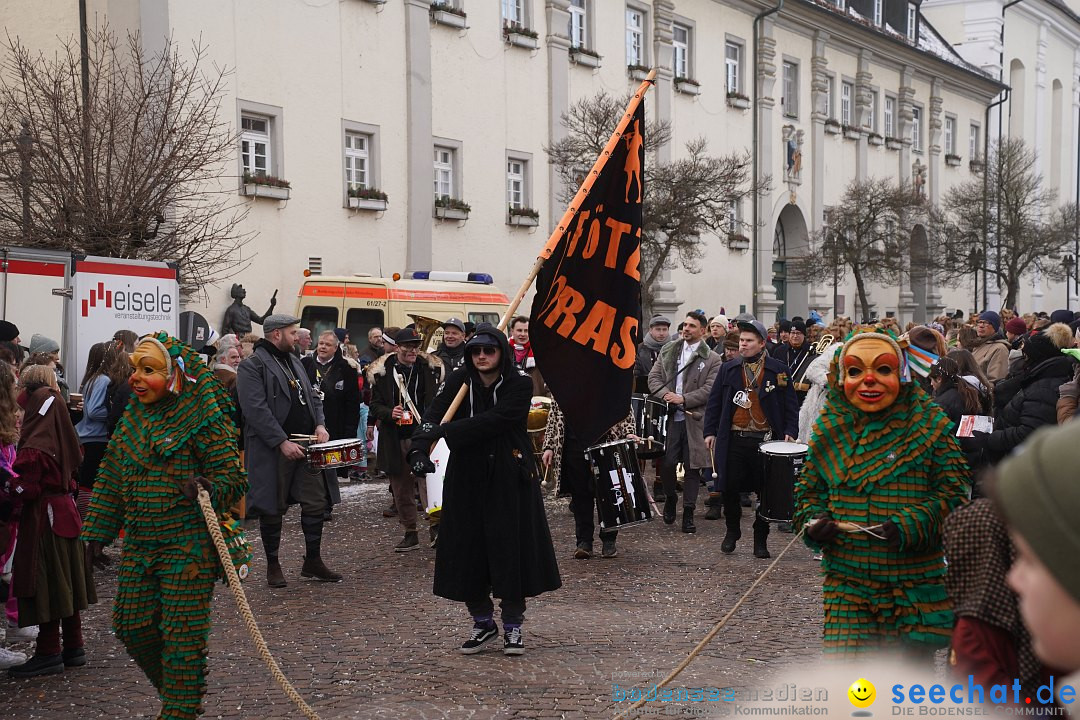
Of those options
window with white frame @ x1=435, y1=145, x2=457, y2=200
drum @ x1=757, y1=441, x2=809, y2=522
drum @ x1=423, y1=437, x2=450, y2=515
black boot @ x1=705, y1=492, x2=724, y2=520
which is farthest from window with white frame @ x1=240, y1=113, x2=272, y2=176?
drum @ x1=757, y1=441, x2=809, y2=522

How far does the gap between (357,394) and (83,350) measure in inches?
101

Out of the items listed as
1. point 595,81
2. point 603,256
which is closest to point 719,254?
point 595,81

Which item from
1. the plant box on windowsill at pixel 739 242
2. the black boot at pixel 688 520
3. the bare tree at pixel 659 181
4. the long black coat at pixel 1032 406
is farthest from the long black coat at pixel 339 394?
the plant box on windowsill at pixel 739 242

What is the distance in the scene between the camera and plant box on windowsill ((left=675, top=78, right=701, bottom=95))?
97.7 feet

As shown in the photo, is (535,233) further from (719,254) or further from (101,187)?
(101,187)

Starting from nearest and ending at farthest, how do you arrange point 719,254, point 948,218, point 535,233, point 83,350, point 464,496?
1. point 464,496
2. point 83,350
3. point 535,233
4. point 719,254
5. point 948,218

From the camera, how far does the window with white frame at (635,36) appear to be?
92.7 ft

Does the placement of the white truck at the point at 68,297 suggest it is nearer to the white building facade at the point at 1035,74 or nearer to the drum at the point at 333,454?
the drum at the point at 333,454

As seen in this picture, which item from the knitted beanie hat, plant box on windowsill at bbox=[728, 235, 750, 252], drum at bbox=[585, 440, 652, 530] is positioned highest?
plant box on windowsill at bbox=[728, 235, 750, 252]

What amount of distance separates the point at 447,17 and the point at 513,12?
2.48 m

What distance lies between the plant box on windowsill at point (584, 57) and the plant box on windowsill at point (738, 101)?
6395 millimetres

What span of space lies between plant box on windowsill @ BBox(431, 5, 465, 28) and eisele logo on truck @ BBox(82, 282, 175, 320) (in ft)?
37.9

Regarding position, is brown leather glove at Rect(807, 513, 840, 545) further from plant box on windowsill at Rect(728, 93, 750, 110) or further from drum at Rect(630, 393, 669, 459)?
plant box on windowsill at Rect(728, 93, 750, 110)

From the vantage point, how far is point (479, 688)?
614cm
